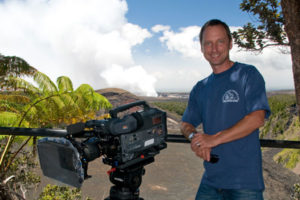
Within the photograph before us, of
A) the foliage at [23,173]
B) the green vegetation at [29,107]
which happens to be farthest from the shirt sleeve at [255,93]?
the foliage at [23,173]

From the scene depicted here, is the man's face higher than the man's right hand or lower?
higher

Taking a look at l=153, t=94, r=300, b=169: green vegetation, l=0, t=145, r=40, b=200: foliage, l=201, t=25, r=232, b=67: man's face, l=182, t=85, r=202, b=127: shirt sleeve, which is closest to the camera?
l=201, t=25, r=232, b=67: man's face

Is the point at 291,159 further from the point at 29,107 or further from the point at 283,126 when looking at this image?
the point at 29,107

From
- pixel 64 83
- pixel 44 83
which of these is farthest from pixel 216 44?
pixel 64 83

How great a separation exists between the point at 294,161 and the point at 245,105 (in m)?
32.9

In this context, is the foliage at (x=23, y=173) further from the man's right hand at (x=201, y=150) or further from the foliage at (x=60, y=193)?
the man's right hand at (x=201, y=150)

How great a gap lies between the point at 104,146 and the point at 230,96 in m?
0.80

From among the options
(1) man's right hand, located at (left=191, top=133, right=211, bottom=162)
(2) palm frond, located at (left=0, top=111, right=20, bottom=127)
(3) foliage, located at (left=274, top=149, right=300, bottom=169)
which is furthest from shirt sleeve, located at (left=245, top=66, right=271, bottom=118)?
(3) foliage, located at (left=274, top=149, right=300, bottom=169)

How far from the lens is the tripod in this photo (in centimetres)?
142

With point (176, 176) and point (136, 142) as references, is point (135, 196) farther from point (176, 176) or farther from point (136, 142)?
point (176, 176)

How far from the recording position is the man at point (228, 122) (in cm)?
148

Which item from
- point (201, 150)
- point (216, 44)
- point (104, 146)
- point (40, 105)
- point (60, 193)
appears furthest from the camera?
point (60, 193)

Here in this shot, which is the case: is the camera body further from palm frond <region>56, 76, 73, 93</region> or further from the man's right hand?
palm frond <region>56, 76, 73, 93</region>

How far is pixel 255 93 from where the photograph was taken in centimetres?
151
